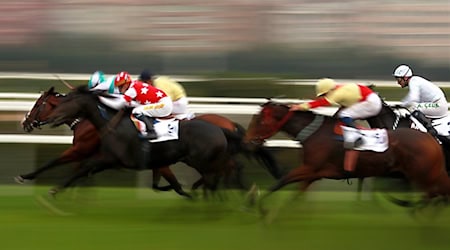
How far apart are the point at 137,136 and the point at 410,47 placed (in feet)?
26.6

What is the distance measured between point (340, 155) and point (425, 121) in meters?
1.27

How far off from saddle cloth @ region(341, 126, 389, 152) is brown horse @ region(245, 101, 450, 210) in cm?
4

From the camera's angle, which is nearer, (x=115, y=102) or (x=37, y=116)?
(x=115, y=102)

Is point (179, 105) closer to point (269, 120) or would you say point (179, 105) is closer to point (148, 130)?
point (148, 130)

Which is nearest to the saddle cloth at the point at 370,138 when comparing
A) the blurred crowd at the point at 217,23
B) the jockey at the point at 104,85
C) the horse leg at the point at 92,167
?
the horse leg at the point at 92,167

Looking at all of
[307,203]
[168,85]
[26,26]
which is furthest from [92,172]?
[26,26]

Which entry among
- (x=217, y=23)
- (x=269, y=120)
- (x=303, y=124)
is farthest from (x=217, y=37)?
(x=303, y=124)

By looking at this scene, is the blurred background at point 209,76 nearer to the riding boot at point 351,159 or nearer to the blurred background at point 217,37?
the blurred background at point 217,37

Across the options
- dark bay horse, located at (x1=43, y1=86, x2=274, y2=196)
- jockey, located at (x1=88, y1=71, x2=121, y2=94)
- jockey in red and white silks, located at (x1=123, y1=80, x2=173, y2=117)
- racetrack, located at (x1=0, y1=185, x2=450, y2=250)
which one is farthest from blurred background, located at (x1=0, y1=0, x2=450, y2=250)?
jockey, located at (x1=88, y1=71, x2=121, y2=94)

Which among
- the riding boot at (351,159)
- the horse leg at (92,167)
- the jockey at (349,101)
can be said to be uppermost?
the jockey at (349,101)

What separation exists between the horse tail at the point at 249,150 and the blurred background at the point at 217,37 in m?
4.01

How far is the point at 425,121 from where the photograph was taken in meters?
8.16

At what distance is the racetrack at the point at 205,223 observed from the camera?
614 centimetres

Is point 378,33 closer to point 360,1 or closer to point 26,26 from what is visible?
point 360,1
